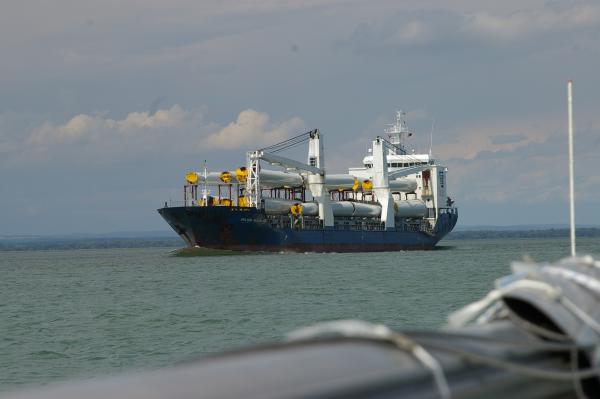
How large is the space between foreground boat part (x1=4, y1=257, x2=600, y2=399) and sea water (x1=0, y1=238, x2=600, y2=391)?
39.2 ft

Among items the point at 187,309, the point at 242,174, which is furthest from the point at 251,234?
the point at 187,309

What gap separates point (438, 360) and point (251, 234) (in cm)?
6116

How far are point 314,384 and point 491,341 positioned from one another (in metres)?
0.96

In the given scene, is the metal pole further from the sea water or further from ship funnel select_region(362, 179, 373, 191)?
ship funnel select_region(362, 179, 373, 191)

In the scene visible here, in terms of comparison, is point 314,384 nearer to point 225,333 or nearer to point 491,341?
point 491,341

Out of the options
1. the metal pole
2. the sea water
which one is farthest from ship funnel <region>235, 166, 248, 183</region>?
the metal pole

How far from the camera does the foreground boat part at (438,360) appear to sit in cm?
A: 233

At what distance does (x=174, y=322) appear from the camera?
930 inches

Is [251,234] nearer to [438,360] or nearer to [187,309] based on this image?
[187,309]

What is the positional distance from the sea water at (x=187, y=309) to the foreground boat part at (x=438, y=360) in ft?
39.2

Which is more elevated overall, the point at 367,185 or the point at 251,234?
the point at 367,185

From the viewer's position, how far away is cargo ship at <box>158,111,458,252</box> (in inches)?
2490

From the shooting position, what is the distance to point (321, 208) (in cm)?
7138

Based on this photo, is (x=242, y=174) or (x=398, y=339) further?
(x=242, y=174)
